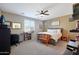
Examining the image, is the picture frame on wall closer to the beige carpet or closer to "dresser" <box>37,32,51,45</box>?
"dresser" <box>37,32,51,45</box>

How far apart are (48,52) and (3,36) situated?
2.92 feet

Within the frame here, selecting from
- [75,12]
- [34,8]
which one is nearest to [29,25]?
[34,8]

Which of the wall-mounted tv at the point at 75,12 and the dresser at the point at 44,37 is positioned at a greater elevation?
the wall-mounted tv at the point at 75,12

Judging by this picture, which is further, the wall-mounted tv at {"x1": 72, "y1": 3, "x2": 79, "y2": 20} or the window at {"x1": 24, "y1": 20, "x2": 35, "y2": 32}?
the window at {"x1": 24, "y1": 20, "x2": 35, "y2": 32}

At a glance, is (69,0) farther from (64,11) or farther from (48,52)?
(48,52)

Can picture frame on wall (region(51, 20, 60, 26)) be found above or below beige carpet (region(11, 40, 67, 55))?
above

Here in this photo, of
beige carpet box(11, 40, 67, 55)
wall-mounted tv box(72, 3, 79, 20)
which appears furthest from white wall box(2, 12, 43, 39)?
wall-mounted tv box(72, 3, 79, 20)

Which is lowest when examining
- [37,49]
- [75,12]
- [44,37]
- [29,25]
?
[37,49]

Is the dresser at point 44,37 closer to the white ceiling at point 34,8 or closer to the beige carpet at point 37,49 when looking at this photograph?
the beige carpet at point 37,49

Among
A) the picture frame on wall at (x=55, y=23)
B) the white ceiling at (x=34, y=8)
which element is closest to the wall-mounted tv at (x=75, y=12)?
the white ceiling at (x=34, y=8)

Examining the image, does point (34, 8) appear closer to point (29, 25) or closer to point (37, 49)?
point (29, 25)

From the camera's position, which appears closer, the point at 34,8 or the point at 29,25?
the point at 34,8

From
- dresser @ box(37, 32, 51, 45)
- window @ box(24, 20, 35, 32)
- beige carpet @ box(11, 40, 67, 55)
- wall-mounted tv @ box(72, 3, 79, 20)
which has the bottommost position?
beige carpet @ box(11, 40, 67, 55)

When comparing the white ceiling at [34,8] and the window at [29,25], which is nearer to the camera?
the white ceiling at [34,8]
